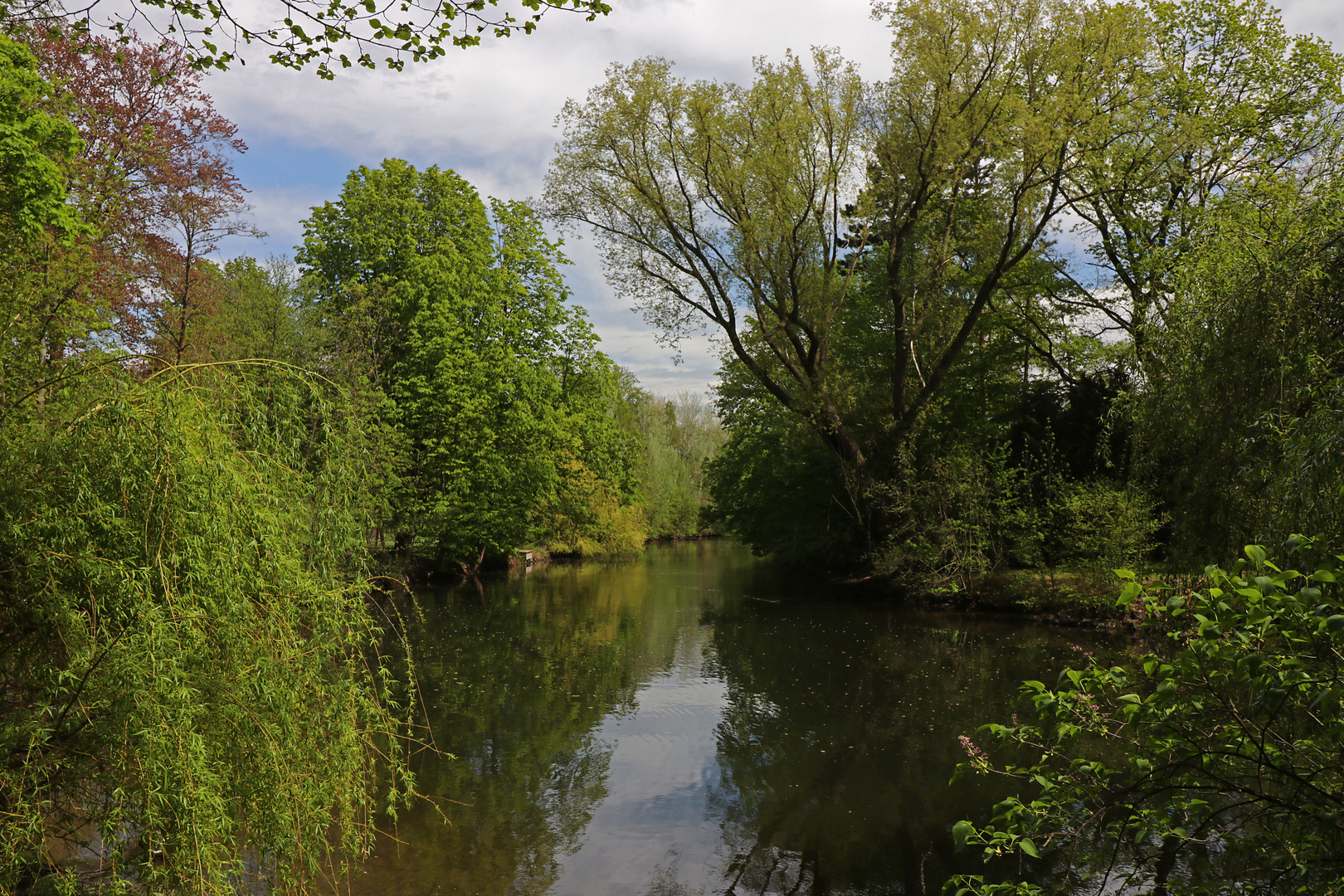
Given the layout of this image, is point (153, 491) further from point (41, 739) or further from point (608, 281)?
point (608, 281)

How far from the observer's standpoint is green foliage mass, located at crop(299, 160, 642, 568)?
2494 cm

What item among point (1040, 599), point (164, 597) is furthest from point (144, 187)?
point (1040, 599)

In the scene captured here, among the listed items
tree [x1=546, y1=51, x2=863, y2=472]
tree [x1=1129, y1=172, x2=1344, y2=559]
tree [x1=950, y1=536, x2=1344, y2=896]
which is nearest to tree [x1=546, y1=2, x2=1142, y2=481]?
tree [x1=546, y1=51, x2=863, y2=472]

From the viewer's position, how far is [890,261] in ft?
69.4

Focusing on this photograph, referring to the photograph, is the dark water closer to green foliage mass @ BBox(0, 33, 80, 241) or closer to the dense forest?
the dense forest

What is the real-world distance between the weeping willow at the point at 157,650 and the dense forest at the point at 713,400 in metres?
0.03

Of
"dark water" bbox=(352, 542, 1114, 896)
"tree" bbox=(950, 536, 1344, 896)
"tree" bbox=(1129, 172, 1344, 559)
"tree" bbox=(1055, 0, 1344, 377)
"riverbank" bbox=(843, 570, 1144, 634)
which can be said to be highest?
"tree" bbox=(1055, 0, 1344, 377)

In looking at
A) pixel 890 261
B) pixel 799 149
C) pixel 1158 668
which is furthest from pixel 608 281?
pixel 1158 668

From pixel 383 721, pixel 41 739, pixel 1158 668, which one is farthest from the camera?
pixel 383 721

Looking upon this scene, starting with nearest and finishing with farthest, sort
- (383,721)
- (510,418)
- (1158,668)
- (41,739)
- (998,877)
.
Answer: (1158,668), (41,739), (383,721), (998,877), (510,418)

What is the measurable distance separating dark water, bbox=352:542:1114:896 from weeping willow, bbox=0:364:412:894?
257 cm

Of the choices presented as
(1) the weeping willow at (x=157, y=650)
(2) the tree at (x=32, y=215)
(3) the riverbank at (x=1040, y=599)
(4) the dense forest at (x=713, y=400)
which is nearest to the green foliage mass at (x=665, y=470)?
(4) the dense forest at (x=713, y=400)

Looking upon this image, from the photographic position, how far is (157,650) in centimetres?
382

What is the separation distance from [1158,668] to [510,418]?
2517 cm
